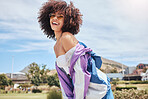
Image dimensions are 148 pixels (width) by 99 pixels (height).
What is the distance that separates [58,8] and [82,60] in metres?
0.54

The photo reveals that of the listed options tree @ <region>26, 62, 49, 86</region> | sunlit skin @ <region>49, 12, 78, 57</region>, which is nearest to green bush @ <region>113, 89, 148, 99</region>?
sunlit skin @ <region>49, 12, 78, 57</region>

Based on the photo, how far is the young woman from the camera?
1510 millimetres

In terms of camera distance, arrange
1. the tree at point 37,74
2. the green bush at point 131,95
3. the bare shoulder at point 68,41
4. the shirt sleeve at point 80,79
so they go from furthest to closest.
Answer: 1. the tree at point 37,74
2. the green bush at point 131,95
3. the bare shoulder at point 68,41
4. the shirt sleeve at point 80,79

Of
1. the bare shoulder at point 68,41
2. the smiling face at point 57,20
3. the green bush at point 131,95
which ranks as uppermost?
the smiling face at point 57,20

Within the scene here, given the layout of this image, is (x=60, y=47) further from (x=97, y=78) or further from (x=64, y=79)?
(x=97, y=78)

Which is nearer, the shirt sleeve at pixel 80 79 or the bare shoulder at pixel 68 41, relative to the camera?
the shirt sleeve at pixel 80 79

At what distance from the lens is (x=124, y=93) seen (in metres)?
6.32

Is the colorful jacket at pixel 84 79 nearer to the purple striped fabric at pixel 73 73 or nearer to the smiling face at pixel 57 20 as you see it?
the purple striped fabric at pixel 73 73

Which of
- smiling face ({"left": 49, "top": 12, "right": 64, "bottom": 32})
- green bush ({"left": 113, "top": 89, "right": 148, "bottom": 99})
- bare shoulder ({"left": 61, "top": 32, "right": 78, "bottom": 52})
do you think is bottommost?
green bush ({"left": 113, "top": 89, "right": 148, "bottom": 99})

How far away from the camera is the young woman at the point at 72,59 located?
4.95 ft

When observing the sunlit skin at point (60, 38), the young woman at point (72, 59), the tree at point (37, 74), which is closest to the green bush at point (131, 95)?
the young woman at point (72, 59)

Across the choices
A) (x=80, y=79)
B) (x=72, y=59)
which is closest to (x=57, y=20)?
(x=72, y=59)

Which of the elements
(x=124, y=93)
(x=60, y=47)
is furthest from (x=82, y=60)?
(x=124, y=93)

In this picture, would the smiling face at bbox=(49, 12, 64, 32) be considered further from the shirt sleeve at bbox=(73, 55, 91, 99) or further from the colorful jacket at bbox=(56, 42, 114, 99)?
the shirt sleeve at bbox=(73, 55, 91, 99)
